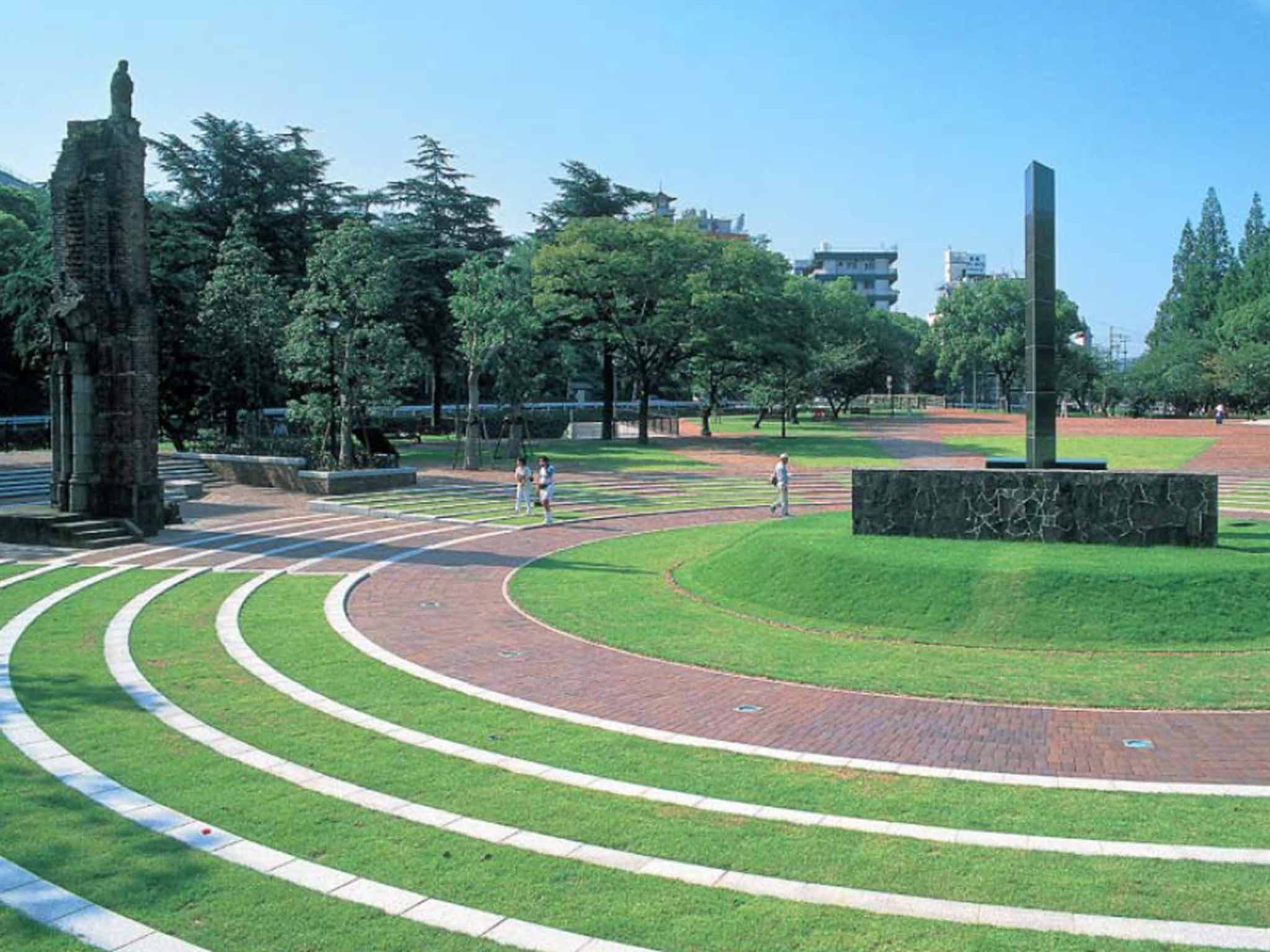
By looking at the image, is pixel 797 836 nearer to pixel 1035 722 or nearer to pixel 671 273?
pixel 1035 722

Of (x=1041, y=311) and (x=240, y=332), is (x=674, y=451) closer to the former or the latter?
(x=240, y=332)

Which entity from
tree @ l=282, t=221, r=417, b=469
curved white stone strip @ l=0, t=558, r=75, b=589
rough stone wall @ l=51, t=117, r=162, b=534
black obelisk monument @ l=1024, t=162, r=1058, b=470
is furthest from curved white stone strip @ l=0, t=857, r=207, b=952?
tree @ l=282, t=221, r=417, b=469

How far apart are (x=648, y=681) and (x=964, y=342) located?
8767 centimetres

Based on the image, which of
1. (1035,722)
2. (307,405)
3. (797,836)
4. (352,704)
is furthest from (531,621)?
(307,405)

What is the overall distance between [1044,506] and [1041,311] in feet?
11.6

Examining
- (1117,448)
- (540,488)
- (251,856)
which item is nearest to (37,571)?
(540,488)

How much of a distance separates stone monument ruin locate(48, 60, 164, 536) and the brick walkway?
11328 mm

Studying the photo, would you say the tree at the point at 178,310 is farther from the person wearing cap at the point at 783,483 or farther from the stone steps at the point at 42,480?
the person wearing cap at the point at 783,483

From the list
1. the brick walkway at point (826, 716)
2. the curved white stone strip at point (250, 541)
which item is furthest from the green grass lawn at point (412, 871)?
the curved white stone strip at point (250, 541)

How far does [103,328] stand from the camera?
23.9 meters

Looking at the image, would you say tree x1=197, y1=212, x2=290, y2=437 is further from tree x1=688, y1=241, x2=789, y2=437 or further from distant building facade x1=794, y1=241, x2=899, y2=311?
distant building facade x1=794, y1=241, x2=899, y2=311

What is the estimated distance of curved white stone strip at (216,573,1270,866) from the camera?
275 inches

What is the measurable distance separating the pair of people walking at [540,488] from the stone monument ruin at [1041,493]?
913 cm

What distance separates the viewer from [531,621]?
15.4 metres
